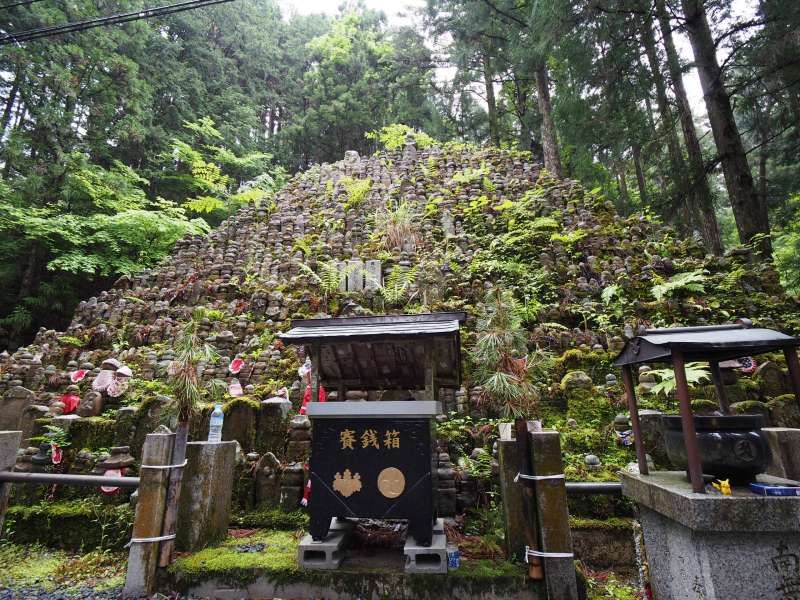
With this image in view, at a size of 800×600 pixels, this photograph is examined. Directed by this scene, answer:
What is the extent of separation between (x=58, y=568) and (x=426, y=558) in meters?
3.62

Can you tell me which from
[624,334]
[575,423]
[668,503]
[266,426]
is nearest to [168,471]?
[266,426]

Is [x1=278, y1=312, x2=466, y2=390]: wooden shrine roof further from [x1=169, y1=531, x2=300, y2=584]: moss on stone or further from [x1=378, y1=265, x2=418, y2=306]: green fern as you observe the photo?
[x1=378, y1=265, x2=418, y2=306]: green fern

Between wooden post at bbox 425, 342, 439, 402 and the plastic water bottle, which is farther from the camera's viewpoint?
the plastic water bottle

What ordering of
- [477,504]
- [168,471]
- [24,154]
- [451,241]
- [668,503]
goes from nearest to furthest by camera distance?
[668,503] < [168,471] < [477,504] < [451,241] < [24,154]

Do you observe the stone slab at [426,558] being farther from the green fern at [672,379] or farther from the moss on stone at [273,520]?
the green fern at [672,379]

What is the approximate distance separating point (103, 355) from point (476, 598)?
843cm

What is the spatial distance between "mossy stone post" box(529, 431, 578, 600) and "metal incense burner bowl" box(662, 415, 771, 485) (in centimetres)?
90

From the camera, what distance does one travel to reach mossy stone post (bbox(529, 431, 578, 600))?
2.80m

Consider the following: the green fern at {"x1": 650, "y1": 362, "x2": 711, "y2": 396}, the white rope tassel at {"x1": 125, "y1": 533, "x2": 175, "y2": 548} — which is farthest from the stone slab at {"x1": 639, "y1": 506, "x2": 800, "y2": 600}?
the white rope tassel at {"x1": 125, "y1": 533, "x2": 175, "y2": 548}

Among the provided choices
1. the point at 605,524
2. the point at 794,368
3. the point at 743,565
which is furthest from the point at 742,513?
the point at 605,524

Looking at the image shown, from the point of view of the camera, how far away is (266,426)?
4781 millimetres

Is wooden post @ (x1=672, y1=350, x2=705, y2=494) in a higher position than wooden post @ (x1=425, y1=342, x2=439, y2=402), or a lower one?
lower

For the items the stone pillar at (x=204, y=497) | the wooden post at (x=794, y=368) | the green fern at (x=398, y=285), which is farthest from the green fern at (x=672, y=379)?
the stone pillar at (x=204, y=497)

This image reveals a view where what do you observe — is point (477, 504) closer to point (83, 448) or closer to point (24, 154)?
point (83, 448)
